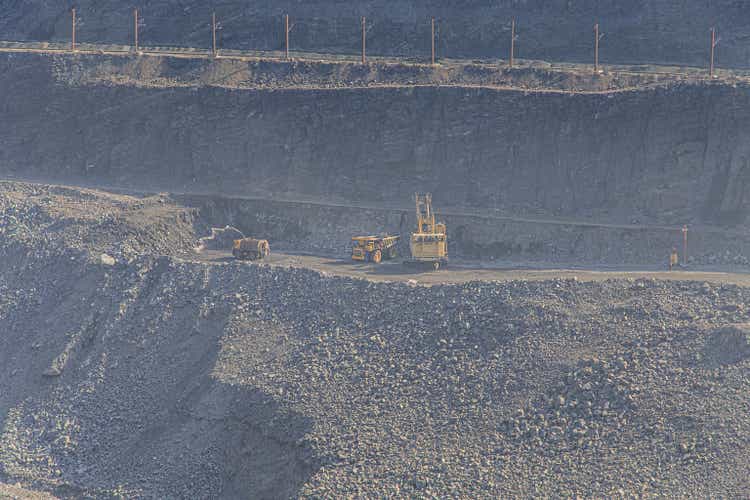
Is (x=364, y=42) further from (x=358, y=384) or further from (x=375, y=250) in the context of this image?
(x=358, y=384)

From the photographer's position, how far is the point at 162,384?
36.7 meters

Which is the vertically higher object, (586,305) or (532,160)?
(532,160)

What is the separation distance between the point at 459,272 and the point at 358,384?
8.07m

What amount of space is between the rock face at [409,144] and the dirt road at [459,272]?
Result: 4.07 m

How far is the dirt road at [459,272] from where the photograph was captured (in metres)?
38.4

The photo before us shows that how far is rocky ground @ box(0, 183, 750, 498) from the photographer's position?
31000mm

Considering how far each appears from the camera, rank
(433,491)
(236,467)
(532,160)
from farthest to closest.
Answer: (532,160) → (236,467) → (433,491)

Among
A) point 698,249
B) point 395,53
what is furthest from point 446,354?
point 395,53

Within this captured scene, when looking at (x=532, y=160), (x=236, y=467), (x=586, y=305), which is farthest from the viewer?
(x=532, y=160)

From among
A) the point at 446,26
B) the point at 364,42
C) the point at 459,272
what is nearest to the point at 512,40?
the point at 446,26

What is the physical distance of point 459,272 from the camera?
40875mm

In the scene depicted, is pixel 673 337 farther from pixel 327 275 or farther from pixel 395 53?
pixel 395 53

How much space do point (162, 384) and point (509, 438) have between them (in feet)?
35.0

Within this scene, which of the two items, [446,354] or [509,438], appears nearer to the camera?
[509,438]
